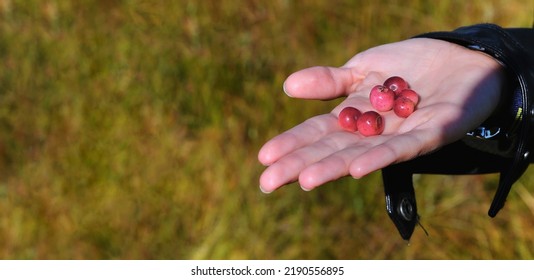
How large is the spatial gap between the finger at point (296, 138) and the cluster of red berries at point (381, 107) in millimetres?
39

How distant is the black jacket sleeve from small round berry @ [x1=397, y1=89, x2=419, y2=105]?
147mm

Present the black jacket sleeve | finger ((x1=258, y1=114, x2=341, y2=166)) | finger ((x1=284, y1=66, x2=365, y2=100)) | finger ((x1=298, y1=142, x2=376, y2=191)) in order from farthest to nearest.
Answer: finger ((x1=284, y1=66, x2=365, y2=100)), the black jacket sleeve, finger ((x1=258, y1=114, x2=341, y2=166)), finger ((x1=298, y1=142, x2=376, y2=191))

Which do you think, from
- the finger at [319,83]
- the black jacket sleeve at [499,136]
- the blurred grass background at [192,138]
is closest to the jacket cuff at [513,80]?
the black jacket sleeve at [499,136]

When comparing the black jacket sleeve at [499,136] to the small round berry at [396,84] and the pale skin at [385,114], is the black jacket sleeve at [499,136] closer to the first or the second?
the pale skin at [385,114]

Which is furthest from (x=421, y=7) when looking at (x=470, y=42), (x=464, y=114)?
(x=464, y=114)

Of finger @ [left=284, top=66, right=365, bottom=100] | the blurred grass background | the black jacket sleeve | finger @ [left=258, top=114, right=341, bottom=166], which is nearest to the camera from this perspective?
finger @ [left=258, top=114, right=341, bottom=166]

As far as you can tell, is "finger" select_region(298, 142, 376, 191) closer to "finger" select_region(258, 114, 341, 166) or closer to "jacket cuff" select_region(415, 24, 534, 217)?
"finger" select_region(258, 114, 341, 166)

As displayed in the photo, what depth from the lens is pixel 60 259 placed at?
321 cm

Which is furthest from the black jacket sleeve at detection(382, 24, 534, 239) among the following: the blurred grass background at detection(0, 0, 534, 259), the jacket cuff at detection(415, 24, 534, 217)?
the blurred grass background at detection(0, 0, 534, 259)

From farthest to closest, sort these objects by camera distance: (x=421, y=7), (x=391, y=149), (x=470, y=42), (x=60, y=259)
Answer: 1. (x=421, y=7)
2. (x=60, y=259)
3. (x=470, y=42)
4. (x=391, y=149)

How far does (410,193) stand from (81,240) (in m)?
1.75

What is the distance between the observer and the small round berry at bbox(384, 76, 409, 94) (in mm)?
2094

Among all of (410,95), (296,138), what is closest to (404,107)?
(410,95)

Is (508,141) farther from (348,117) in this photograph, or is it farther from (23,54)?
(23,54)
